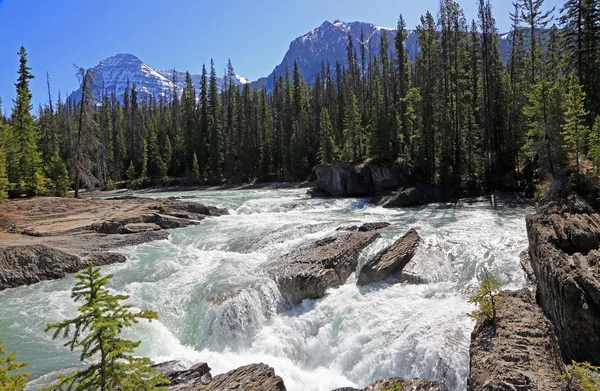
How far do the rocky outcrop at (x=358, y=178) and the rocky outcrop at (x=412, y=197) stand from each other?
349 cm

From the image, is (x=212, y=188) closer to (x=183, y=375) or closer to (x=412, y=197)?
(x=412, y=197)

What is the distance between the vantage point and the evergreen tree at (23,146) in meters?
28.9

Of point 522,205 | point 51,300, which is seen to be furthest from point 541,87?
point 51,300

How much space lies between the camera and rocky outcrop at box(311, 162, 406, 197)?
36.9 metres

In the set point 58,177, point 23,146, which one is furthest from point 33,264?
point 23,146

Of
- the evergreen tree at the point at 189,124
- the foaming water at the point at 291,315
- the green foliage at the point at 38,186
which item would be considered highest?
the evergreen tree at the point at 189,124

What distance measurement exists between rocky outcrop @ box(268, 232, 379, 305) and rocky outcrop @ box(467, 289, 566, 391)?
6.02 m

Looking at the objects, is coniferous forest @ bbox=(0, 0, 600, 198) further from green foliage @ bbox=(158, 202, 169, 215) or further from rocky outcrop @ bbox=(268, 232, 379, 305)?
rocky outcrop @ bbox=(268, 232, 379, 305)

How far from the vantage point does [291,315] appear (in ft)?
38.4

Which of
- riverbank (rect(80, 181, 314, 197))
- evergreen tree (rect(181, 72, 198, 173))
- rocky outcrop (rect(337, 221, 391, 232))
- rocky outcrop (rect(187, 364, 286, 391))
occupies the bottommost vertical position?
rocky outcrop (rect(187, 364, 286, 391))

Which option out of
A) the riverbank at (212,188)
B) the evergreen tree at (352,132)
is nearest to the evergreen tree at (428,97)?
the evergreen tree at (352,132)

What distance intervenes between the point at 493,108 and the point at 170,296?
37.6 meters

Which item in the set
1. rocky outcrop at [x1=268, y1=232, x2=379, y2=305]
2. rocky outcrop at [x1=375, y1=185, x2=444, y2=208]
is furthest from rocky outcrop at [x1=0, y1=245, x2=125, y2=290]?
rocky outcrop at [x1=375, y1=185, x2=444, y2=208]

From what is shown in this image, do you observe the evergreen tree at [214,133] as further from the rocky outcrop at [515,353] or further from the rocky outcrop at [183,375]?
the rocky outcrop at [515,353]
